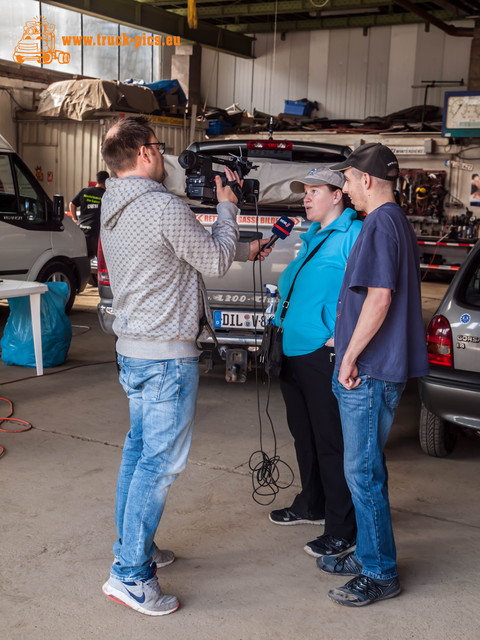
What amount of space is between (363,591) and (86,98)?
13.3 m

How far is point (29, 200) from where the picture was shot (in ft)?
29.6

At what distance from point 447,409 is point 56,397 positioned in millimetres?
3323

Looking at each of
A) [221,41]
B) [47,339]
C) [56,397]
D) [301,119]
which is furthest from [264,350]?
[221,41]

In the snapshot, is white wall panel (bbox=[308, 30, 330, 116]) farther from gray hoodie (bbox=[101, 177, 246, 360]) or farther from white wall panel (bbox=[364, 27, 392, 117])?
gray hoodie (bbox=[101, 177, 246, 360])

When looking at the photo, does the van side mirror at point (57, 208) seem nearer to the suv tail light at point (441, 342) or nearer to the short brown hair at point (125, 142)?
the suv tail light at point (441, 342)

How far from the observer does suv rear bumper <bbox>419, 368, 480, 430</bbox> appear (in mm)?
4293

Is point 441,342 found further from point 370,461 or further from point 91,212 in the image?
point 91,212

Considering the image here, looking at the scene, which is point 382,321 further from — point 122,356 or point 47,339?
point 47,339

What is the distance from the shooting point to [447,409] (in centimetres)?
439

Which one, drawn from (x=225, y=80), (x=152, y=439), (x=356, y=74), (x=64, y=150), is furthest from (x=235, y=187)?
(x=225, y=80)

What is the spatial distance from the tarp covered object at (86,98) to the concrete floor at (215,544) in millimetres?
10123

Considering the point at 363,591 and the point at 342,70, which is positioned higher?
the point at 342,70

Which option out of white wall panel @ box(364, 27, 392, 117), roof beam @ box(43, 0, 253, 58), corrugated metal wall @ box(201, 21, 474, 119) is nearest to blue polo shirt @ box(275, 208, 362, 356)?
roof beam @ box(43, 0, 253, 58)

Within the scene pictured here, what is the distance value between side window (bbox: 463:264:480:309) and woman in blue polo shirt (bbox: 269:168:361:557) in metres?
1.41
